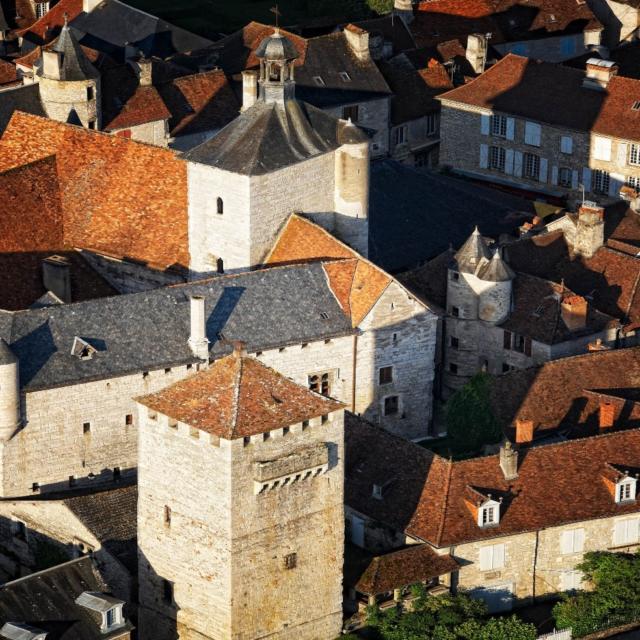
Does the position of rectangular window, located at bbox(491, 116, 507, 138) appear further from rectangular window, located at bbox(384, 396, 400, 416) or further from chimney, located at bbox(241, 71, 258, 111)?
rectangular window, located at bbox(384, 396, 400, 416)

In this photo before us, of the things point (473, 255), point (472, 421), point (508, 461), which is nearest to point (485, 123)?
point (473, 255)

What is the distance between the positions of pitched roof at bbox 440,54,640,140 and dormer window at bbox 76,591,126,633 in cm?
6197

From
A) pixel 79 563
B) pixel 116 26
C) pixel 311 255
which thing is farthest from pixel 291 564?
pixel 116 26

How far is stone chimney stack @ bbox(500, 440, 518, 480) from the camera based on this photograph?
10694 centimetres

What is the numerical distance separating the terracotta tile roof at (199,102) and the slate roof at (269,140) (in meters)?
23.1

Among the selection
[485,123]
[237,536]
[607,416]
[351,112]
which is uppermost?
[237,536]

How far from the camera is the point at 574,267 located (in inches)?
5094

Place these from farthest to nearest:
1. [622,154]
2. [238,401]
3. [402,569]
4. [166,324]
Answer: [622,154]
[166,324]
[402,569]
[238,401]

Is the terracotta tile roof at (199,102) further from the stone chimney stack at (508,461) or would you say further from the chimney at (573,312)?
the stone chimney stack at (508,461)

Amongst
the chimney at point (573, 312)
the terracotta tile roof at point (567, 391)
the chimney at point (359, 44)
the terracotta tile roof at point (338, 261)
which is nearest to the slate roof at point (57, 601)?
the terracotta tile roof at point (338, 261)

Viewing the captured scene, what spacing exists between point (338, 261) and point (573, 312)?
12.0 meters

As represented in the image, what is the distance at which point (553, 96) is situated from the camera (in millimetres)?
154750

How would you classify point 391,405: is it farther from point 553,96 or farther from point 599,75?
point 599,75

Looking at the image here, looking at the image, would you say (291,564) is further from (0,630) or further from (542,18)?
(542,18)
